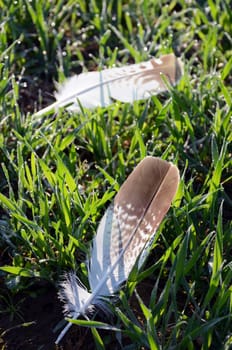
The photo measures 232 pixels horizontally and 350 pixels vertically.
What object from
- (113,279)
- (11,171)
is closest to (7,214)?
(11,171)

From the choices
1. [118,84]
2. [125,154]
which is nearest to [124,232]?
[125,154]

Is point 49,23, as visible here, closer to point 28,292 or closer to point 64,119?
point 64,119

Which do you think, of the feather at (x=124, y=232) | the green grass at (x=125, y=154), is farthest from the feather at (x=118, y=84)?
the feather at (x=124, y=232)

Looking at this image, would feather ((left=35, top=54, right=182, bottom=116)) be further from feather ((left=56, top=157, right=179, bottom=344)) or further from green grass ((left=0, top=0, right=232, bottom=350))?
feather ((left=56, top=157, right=179, bottom=344))

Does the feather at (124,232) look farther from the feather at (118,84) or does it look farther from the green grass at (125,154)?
the feather at (118,84)

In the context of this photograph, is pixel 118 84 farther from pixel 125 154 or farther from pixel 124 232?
pixel 124 232

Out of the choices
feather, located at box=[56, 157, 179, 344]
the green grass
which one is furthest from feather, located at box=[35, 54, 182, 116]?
feather, located at box=[56, 157, 179, 344]
